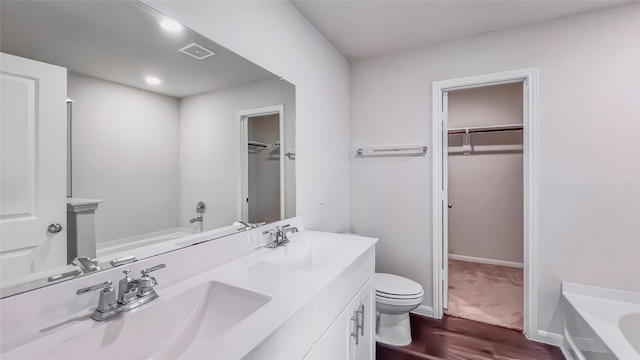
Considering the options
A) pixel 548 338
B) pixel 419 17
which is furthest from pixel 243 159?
pixel 548 338

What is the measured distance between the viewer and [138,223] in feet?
3.29

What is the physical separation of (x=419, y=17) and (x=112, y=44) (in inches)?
73.4

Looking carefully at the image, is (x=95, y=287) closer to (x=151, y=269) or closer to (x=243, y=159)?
(x=151, y=269)

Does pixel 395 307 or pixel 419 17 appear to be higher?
pixel 419 17

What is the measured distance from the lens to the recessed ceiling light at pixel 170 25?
Result: 3.41 ft

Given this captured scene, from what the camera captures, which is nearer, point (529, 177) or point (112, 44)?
point (112, 44)

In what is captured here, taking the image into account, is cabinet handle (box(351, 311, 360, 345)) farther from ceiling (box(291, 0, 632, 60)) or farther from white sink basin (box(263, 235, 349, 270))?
ceiling (box(291, 0, 632, 60))

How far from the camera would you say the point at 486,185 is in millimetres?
3434

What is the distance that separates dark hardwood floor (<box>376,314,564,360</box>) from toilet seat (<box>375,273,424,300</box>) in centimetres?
38

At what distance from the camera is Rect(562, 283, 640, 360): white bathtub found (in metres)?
1.41

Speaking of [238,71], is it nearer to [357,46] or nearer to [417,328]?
[357,46]

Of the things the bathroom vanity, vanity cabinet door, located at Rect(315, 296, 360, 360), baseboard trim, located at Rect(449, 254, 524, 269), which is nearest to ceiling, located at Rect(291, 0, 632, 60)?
the bathroom vanity

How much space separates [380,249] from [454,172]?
1814 millimetres

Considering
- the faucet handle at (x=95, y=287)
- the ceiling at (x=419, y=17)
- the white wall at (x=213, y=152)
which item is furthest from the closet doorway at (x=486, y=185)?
the faucet handle at (x=95, y=287)
